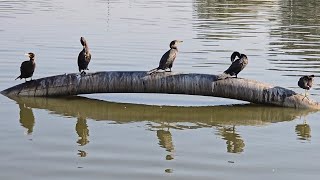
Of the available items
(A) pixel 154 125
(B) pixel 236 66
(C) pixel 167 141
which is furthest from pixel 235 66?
(C) pixel 167 141

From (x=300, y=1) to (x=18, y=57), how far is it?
4747 centimetres

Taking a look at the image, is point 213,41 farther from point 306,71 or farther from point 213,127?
point 213,127

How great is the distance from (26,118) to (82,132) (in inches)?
64.6

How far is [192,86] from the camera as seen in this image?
1512 centimetres

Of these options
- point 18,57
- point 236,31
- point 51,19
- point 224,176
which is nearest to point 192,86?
point 224,176

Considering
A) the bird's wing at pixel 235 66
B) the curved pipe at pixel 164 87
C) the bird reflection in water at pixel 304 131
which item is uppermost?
the bird's wing at pixel 235 66

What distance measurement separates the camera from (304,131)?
42.3 ft

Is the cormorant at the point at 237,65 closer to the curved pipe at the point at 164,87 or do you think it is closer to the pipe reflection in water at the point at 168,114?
the curved pipe at the point at 164,87

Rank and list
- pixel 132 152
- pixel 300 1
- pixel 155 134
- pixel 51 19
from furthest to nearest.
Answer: pixel 300 1 < pixel 51 19 < pixel 155 134 < pixel 132 152

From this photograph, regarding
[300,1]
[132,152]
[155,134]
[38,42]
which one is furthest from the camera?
[300,1]

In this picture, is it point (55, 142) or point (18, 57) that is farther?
point (18, 57)

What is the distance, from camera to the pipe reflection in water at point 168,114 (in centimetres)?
1312

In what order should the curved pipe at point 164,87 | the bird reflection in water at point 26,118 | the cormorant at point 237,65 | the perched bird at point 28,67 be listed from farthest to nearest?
the perched bird at point 28,67 → the cormorant at point 237,65 → the curved pipe at point 164,87 → the bird reflection in water at point 26,118

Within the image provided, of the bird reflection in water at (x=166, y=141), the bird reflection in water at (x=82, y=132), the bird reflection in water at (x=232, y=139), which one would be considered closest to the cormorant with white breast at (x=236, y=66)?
the bird reflection in water at (x=232, y=139)
